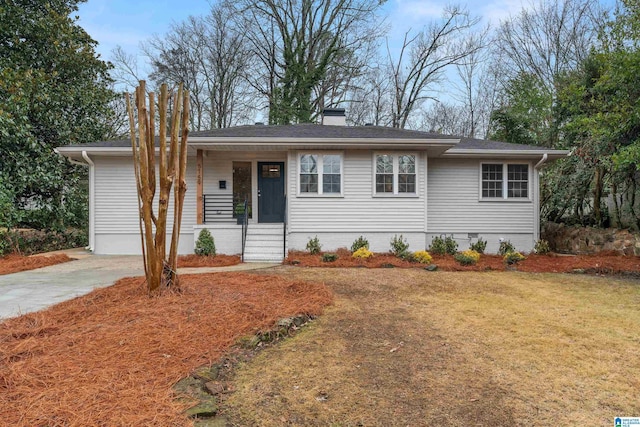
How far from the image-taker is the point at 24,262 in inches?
309

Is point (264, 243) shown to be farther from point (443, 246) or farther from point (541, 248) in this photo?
point (541, 248)

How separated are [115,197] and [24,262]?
8.91 ft

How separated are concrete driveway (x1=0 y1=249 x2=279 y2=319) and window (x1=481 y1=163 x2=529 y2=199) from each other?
673 cm

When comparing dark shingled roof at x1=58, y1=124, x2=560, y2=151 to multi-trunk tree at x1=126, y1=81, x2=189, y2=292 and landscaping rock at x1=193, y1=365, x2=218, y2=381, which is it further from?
landscaping rock at x1=193, y1=365, x2=218, y2=381

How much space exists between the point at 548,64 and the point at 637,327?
19.3 meters

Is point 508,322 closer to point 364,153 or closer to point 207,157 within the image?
point 364,153

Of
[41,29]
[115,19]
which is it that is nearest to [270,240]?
[41,29]

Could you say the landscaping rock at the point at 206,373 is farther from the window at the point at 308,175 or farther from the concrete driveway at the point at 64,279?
the window at the point at 308,175

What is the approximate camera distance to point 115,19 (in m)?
15.7

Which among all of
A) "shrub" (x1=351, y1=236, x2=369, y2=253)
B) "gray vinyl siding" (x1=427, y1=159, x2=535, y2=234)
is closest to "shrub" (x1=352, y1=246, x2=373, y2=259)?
"shrub" (x1=351, y1=236, x2=369, y2=253)

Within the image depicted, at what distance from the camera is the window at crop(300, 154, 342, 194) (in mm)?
9594

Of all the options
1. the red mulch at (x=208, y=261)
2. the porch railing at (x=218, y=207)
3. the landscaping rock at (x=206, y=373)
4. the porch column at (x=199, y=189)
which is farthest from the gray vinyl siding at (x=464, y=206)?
the landscaping rock at (x=206, y=373)

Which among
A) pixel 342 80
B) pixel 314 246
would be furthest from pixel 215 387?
pixel 342 80

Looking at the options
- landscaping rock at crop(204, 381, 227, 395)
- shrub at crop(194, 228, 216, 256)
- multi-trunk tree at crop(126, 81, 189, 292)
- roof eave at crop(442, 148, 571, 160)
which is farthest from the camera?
roof eave at crop(442, 148, 571, 160)
